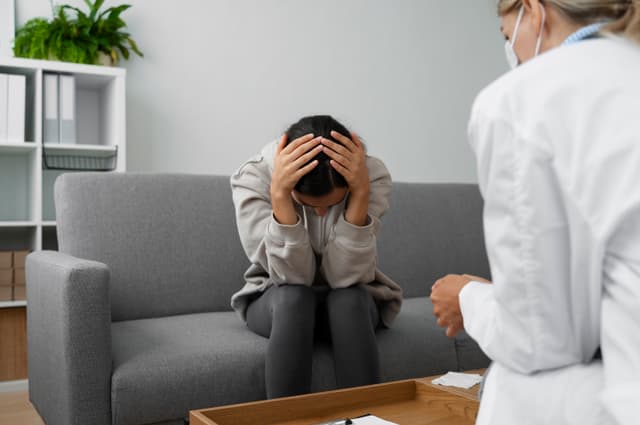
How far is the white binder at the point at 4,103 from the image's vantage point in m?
2.82

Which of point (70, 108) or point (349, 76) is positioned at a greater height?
point (349, 76)

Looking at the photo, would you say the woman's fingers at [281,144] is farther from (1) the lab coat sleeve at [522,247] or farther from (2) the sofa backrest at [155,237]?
(1) the lab coat sleeve at [522,247]

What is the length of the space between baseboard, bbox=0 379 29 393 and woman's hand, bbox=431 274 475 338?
2.29 m

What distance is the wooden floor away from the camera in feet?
7.87

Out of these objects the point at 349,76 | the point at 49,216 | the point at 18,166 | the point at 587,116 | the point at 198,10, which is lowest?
the point at 49,216

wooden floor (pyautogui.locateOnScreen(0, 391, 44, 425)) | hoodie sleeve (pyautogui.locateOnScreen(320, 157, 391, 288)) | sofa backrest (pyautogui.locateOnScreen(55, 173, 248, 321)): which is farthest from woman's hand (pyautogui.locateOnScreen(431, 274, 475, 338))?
wooden floor (pyautogui.locateOnScreen(0, 391, 44, 425))

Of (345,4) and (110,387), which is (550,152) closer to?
(110,387)

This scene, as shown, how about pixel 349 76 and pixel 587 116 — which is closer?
pixel 587 116

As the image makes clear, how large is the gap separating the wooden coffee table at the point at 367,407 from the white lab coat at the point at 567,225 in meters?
0.65

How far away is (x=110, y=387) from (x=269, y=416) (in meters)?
0.54

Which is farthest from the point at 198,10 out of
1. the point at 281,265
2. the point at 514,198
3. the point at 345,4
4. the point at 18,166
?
the point at 514,198

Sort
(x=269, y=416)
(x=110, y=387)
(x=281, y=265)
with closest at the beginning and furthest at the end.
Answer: (x=269, y=416), (x=110, y=387), (x=281, y=265)

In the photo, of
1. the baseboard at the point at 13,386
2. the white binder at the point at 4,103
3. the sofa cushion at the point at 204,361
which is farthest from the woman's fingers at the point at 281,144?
the baseboard at the point at 13,386

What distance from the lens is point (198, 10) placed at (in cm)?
355
